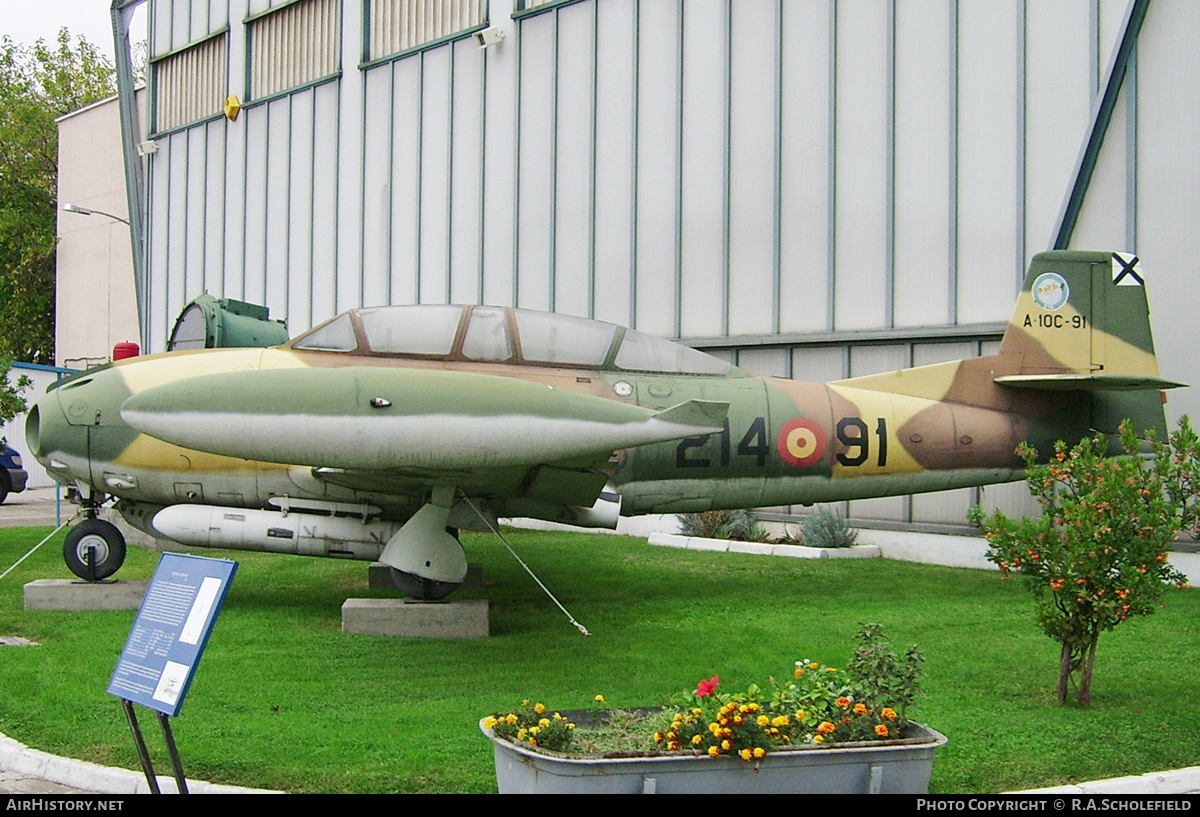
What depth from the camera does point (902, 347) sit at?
1357cm

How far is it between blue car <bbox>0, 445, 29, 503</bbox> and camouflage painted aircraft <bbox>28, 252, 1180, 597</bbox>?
15.6 metres

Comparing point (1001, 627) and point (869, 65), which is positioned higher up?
point (869, 65)

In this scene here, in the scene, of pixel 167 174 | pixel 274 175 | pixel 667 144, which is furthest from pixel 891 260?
pixel 167 174

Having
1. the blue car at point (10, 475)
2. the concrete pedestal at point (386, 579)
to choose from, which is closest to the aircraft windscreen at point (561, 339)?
the concrete pedestal at point (386, 579)

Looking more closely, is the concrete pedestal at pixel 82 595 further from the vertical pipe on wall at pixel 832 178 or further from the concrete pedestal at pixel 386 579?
the vertical pipe on wall at pixel 832 178

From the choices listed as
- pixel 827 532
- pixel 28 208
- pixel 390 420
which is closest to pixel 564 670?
pixel 390 420

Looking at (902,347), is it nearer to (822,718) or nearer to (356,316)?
(356,316)

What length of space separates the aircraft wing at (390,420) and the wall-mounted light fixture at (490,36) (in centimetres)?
1263

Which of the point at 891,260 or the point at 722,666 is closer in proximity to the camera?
the point at 722,666

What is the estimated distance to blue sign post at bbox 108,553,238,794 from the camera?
3.83 metres

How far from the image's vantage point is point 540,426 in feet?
21.6

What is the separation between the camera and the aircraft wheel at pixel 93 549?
31.7 feet

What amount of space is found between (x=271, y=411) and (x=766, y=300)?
9.77 m
